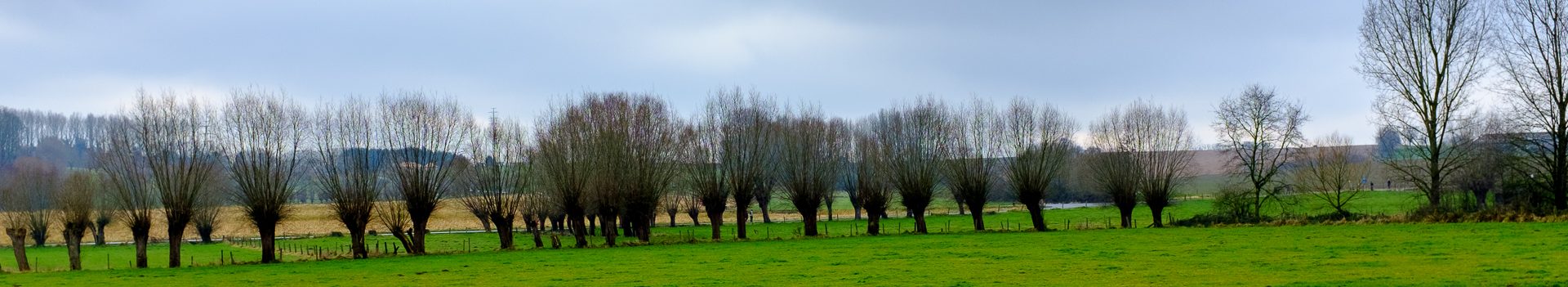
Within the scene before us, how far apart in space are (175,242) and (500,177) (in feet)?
49.0

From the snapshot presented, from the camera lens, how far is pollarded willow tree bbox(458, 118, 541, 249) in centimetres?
5144

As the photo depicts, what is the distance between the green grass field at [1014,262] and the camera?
2267 cm

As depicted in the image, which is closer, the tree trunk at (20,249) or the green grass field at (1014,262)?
the green grass field at (1014,262)

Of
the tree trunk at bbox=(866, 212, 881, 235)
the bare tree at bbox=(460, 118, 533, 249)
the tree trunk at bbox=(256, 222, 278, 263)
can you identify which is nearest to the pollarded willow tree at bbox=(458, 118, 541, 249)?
the bare tree at bbox=(460, 118, 533, 249)

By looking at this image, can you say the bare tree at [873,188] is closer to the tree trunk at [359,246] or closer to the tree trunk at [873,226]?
the tree trunk at [873,226]

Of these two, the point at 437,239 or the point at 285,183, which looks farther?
the point at 437,239

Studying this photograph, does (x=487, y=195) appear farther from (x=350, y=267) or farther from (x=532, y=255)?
(x=350, y=267)

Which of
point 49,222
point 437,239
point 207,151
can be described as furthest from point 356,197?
point 49,222

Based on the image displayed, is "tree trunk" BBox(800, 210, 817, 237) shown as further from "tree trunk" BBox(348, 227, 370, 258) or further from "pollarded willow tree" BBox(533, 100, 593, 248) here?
"tree trunk" BBox(348, 227, 370, 258)

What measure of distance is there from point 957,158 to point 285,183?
35807 millimetres

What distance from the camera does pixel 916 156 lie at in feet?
190

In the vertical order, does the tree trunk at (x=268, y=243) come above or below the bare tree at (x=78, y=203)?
below

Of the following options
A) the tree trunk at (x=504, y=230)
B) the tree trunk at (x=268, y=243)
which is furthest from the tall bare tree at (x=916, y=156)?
the tree trunk at (x=268, y=243)

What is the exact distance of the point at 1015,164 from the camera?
193ft
